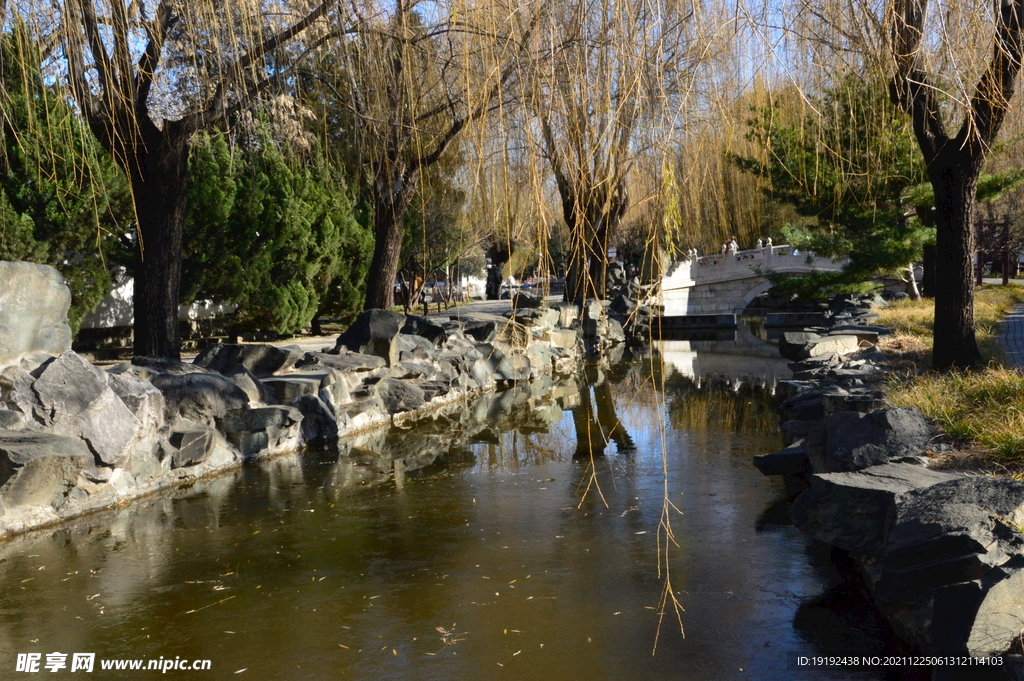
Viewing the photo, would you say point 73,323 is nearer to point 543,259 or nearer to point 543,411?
point 543,411

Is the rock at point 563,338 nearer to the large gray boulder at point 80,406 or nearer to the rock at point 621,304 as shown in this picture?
the rock at point 621,304

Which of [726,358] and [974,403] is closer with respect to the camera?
[974,403]

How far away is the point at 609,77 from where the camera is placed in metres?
2.87

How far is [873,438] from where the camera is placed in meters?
4.68

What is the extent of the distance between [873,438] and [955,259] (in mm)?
3027

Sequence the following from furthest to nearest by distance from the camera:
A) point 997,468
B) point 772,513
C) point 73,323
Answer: point 73,323, point 772,513, point 997,468

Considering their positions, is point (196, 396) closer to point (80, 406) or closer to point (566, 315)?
point (80, 406)

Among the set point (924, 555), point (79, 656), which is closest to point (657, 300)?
point (924, 555)

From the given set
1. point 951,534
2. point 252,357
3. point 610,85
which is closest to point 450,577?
point 951,534

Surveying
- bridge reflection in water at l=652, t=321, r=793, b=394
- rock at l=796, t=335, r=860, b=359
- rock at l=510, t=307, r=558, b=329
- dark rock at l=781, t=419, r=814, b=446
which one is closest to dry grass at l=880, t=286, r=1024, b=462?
dark rock at l=781, t=419, r=814, b=446

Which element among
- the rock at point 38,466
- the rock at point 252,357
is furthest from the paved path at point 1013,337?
the rock at point 38,466

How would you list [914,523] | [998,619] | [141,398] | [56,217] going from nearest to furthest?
[998,619]
[914,523]
[141,398]
[56,217]

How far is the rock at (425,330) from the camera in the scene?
10.8m

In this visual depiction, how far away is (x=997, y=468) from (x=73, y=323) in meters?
9.63
